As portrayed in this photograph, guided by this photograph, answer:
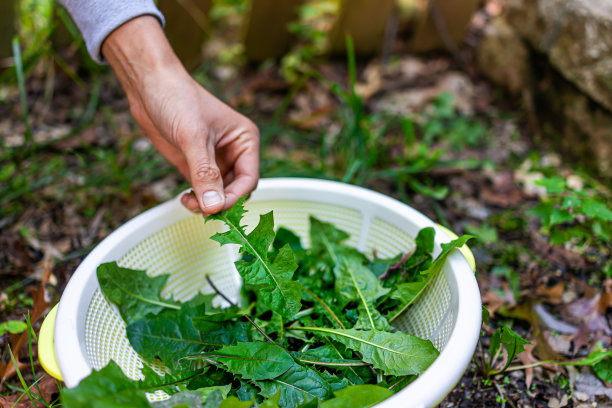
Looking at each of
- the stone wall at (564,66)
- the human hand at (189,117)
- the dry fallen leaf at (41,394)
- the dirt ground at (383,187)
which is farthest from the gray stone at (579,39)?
the dry fallen leaf at (41,394)

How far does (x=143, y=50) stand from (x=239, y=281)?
2.88ft

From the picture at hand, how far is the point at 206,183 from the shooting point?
1.27 meters

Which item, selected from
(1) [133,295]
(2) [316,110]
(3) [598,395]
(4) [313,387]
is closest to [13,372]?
(1) [133,295]

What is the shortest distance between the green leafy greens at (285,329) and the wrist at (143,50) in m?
0.54

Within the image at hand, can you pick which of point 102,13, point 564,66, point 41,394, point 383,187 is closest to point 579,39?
point 564,66

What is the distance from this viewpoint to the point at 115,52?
148cm

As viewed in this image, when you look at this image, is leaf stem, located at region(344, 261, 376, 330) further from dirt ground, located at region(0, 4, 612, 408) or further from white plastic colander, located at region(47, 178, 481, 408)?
dirt ground, located at region(0, 4, 612, 408)

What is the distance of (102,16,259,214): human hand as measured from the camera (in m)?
1.29

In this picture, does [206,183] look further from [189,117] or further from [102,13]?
[102,13]

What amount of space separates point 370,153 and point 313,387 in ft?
→ 4.06

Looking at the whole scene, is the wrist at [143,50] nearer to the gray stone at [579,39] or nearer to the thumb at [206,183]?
the thumb at [206,183]

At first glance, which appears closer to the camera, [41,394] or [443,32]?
[41,394]

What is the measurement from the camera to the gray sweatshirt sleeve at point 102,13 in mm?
1405

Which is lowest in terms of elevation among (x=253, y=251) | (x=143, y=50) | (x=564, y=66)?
(x=253, y=251)
